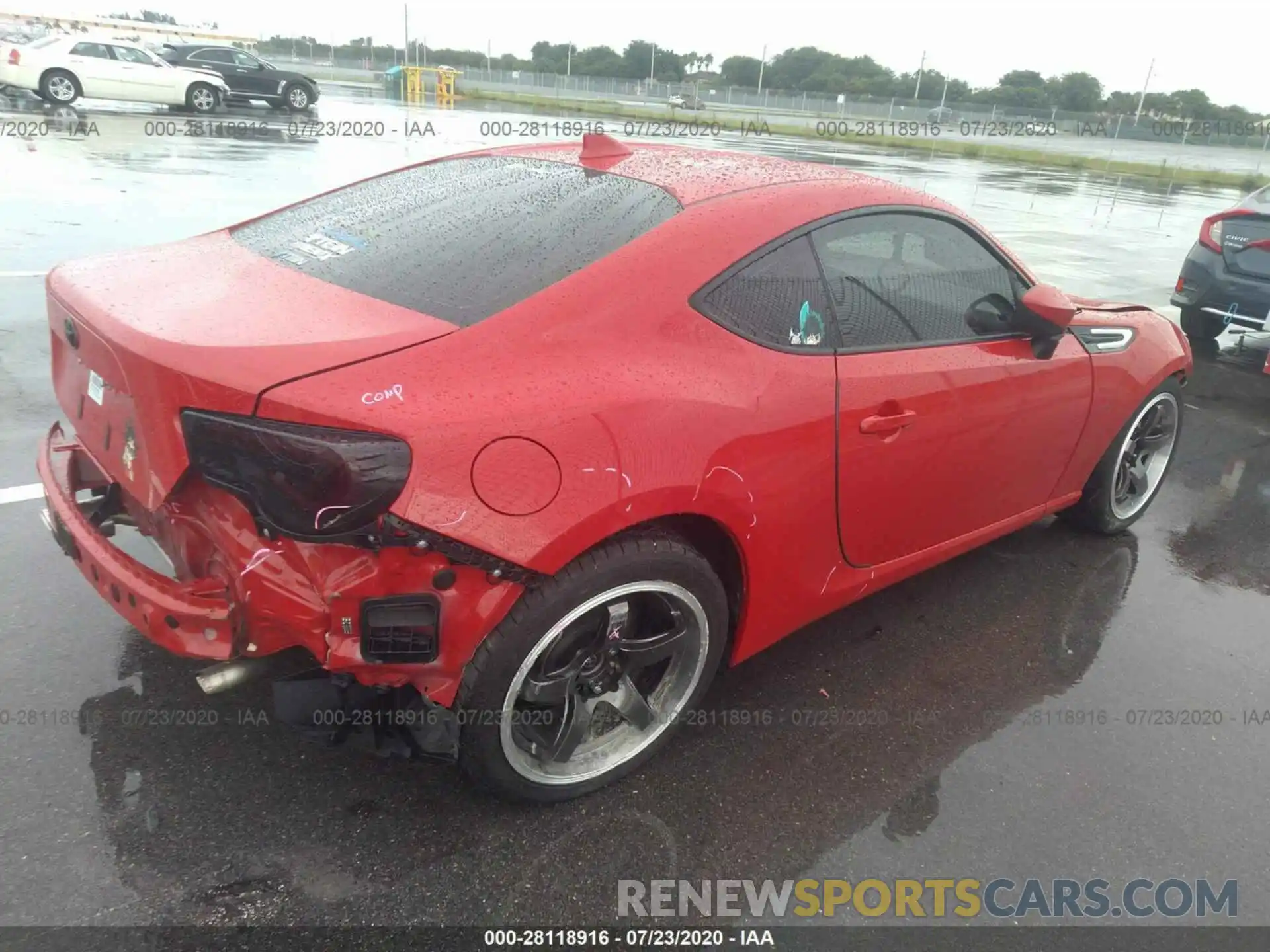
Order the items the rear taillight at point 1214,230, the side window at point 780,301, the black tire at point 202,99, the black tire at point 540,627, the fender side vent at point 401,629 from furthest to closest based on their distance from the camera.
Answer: the black tire at point 202,99 < the rear taillight at point 1214,230 < the side window at point 780,301 < the black tire at point 540,627 < the fender side vent at point 401,629

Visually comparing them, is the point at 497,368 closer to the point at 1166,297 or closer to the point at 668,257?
the point at 668,257

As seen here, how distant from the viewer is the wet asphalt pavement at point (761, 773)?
211cm

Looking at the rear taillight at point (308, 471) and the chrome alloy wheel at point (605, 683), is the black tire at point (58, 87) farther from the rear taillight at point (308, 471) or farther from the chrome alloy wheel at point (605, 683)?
the chrome alloy wheel at point (605, 683)

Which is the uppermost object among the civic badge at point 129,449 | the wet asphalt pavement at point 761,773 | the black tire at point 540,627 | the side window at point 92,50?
the side window at point 92,50

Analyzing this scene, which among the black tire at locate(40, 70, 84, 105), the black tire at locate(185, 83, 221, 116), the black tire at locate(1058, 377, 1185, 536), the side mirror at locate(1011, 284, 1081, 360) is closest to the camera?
the side mirror at locate(1011, 284, 1081, 360)

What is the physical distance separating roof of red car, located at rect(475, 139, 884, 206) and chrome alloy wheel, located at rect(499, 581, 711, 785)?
1.15 metres

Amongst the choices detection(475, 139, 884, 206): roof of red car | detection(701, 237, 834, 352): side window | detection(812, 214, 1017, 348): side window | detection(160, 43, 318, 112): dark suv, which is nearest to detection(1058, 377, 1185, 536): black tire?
detection(812, 214, 1017, 348): side window

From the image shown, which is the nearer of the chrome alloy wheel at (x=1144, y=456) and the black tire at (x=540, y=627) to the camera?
the black tire at (x=540, y=627)

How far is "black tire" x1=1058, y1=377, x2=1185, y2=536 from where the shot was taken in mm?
3924

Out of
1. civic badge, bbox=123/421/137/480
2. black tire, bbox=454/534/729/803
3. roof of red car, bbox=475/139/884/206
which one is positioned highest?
roof of red car, bbox=475/139/884/206

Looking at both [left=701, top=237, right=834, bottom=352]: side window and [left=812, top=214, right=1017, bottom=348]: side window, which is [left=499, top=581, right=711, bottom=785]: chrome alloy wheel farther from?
[left=812, top=214, right=1017, bottom=348]: side window

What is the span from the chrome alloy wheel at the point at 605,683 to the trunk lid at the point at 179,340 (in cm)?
81

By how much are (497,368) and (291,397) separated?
0.44 m

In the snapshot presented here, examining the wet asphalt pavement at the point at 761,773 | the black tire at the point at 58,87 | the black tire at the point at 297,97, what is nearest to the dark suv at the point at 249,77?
the black tire at the point at 297,97
